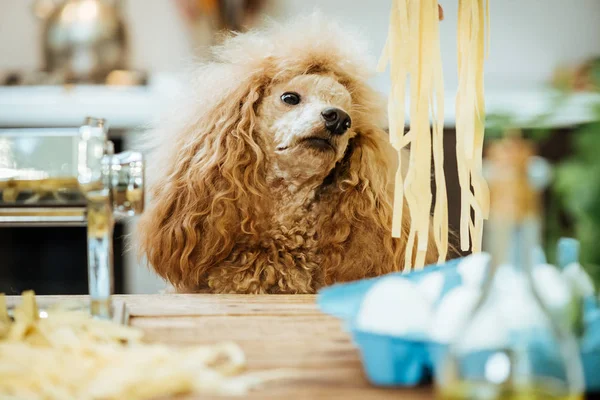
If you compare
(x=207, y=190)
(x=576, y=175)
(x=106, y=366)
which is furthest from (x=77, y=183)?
(x=207, y=190)

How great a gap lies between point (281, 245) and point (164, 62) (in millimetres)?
1626

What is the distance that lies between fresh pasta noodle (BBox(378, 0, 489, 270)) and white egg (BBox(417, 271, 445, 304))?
0.22 meters

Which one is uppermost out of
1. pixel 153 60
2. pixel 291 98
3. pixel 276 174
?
pixel 153 60

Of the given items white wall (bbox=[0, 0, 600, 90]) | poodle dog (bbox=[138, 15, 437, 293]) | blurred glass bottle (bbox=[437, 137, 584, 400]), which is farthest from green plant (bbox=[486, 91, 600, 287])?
white wall (bbox=[0, 0, 600, 90])

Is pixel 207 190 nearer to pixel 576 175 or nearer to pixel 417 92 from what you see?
pixel 417 92

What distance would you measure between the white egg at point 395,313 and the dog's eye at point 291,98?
729 millimetres

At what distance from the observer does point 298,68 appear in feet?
3.88

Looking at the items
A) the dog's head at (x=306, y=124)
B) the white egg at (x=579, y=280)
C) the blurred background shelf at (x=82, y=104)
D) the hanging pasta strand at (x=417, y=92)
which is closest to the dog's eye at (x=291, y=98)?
the dog's head at (x=306, y=124)

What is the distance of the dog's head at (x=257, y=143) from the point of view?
1.13m

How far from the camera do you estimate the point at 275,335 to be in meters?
0.59

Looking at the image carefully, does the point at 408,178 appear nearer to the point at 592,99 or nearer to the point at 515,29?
the point at 592,99

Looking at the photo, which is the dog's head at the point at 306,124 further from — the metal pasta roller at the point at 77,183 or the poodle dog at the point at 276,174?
the metal pasta roller at the point at 77,183

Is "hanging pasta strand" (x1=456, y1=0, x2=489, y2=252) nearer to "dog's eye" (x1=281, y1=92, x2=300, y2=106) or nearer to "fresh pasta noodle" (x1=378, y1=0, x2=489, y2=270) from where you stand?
"fresh pasta noodle" (x1=378, y1=0, x2=489, y2=270)

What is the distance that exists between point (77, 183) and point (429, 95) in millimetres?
375
